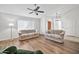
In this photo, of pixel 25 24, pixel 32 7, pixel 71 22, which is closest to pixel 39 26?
pixel 25 24

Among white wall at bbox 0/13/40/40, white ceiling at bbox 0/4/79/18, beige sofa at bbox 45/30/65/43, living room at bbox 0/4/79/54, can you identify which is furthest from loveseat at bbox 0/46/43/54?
white ceiling at bbox 0/4/79/18

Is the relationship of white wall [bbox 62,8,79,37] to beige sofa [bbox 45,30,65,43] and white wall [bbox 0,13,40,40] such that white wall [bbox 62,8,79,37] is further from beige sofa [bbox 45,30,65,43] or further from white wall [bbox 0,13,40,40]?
white wall [bbox 0,13,40,40]

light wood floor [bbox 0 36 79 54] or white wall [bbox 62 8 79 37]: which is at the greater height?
white wall [bbox 62 8 79 37]

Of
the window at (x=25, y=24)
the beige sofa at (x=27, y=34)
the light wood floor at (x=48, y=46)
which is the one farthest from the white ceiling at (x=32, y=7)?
the light wood floor at (x=48, y=46)

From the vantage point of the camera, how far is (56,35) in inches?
72.1

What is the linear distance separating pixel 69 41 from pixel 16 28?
1.08 metres

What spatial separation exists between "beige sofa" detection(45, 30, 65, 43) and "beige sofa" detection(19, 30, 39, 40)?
0.24 m

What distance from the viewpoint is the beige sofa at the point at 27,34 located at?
1.81 metres

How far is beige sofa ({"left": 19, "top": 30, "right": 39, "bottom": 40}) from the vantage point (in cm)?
181

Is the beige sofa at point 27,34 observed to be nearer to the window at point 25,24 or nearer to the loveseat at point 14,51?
the window at point 25,24

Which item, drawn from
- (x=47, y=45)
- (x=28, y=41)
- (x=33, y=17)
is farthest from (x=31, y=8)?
(x=47, y=45)
